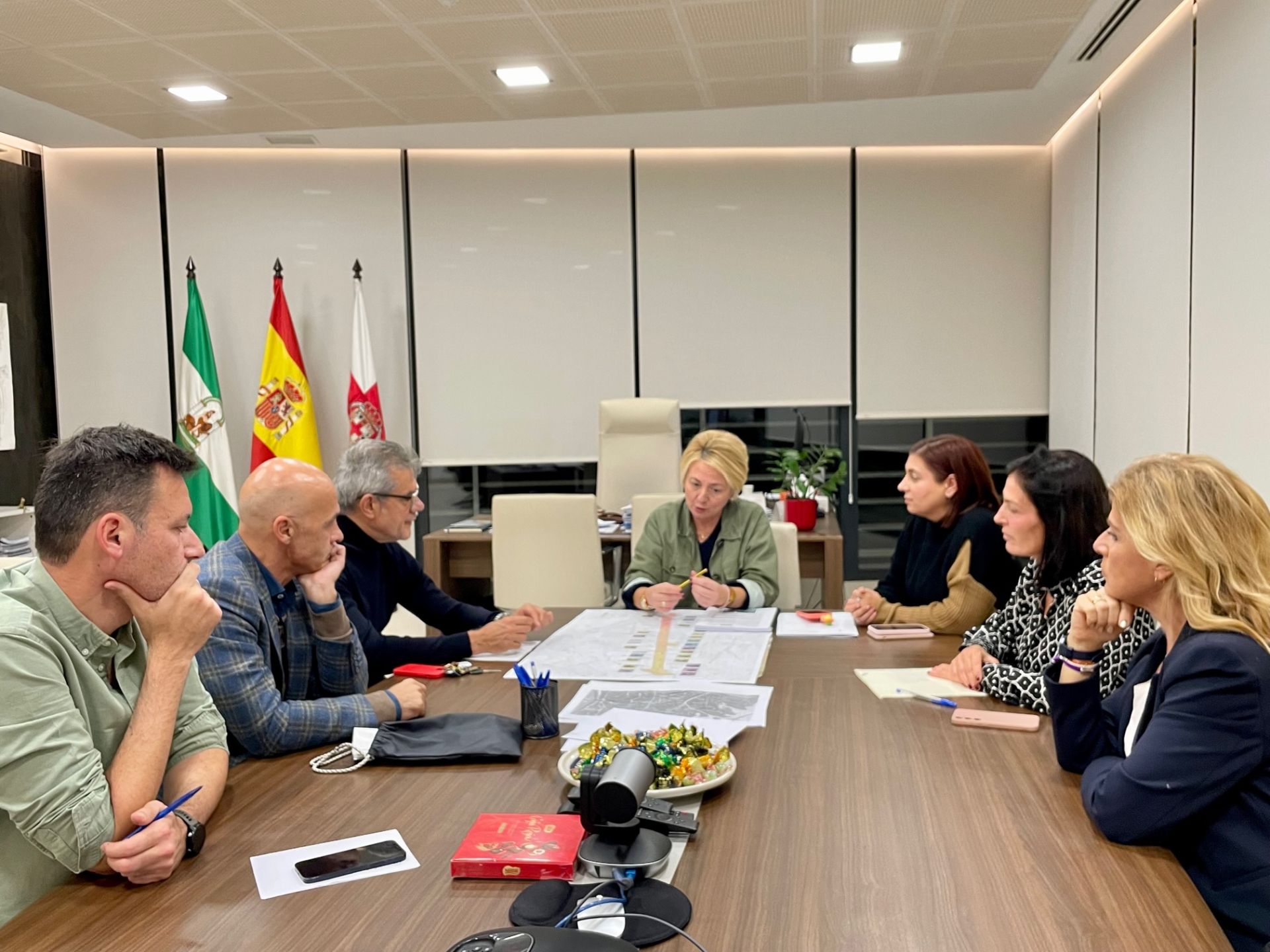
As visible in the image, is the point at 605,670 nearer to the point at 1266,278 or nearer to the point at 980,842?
the point at 980,842

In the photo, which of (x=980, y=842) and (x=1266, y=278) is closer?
(x=980, y=842)

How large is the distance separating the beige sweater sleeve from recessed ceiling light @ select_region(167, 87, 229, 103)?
4.09 meters

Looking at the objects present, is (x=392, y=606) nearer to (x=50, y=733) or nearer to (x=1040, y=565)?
(x=50, y=733)

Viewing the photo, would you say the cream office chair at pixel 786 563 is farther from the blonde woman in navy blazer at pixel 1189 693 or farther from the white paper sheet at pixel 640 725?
the blonde woman in navy blazer at pixel 1189 693

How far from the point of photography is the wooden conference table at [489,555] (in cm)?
480

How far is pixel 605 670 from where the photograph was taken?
2441 mm

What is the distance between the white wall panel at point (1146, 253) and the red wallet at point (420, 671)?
3.26 metres

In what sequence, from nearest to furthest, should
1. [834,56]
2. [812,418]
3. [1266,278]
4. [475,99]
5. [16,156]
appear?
1. [1266,278]
2. [834,56]
3. [475,99]
4. [16,156]
5. [812,418]

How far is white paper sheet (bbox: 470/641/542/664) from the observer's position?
2639 millimetres

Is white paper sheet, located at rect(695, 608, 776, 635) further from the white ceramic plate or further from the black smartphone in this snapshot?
the black smartphone

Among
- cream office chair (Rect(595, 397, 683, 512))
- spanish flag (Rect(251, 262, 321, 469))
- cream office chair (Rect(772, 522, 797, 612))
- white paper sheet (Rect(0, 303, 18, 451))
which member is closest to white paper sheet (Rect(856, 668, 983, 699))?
cream office chair (Rect(772, 522, 797, 612))

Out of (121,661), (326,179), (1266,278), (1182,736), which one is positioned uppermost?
(326,179)

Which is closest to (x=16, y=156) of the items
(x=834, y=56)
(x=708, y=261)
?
(x=708, y=261)

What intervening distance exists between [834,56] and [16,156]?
16.1ft
